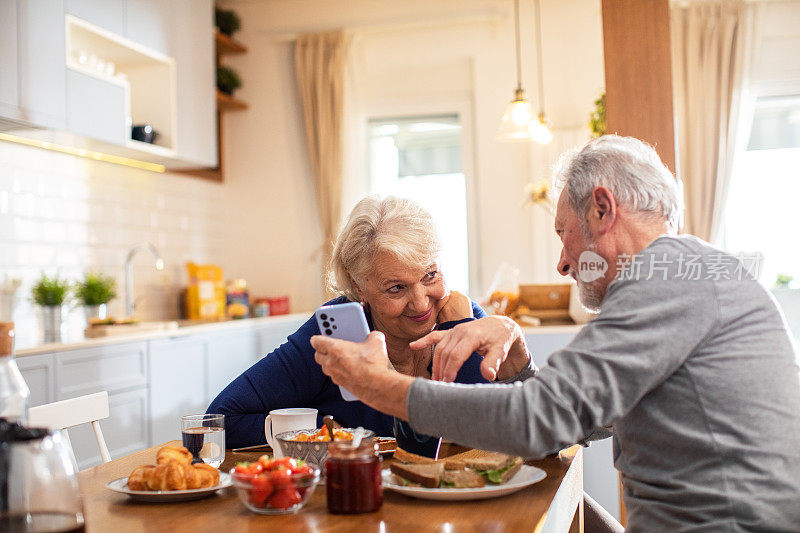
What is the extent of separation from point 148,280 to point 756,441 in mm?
4328

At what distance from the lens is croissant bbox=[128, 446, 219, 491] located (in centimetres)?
127

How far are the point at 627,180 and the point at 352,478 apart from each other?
0.67 meters

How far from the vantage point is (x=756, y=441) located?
1128 mm

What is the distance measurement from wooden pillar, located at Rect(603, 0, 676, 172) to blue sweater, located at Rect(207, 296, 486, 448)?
1.26m

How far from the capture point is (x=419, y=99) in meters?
5.76

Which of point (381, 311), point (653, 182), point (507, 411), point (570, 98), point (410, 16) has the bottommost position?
point (507, 411)

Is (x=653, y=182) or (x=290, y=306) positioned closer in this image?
(x=653, y=182)

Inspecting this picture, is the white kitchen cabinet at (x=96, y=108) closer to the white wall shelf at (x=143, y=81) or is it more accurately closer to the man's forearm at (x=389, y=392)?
the white wall shelf at (x=143, y=81)

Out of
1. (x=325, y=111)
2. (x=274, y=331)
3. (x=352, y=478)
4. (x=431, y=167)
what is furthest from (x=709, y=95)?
(x=352, y=478)

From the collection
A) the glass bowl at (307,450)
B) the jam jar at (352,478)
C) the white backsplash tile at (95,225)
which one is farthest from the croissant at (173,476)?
the white backsplash tile at (95,225)

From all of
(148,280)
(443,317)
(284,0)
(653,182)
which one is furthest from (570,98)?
(653,182)

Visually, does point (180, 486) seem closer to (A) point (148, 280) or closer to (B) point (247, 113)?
(A) point (148, 280)

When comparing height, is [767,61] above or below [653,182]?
above

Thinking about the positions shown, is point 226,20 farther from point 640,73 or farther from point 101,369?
point 640,73
